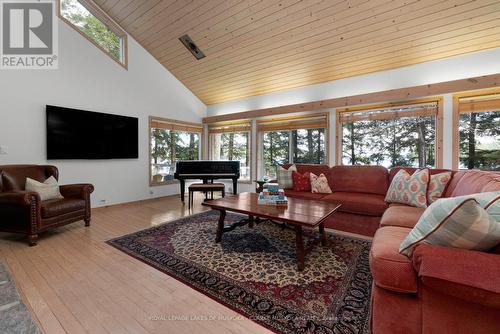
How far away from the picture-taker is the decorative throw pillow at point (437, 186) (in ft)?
8.58

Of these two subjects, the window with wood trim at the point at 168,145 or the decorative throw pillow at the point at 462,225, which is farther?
the window with wood trim at the point at 168,145

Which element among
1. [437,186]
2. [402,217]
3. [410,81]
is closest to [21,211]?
[402,217]

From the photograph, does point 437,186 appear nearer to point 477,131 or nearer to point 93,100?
Answer: point 477,131

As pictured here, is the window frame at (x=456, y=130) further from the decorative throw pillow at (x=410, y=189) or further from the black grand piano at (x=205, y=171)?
the black grand piano at (x=205, y=171)

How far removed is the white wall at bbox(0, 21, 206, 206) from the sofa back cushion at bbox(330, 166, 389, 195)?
394 centimetres

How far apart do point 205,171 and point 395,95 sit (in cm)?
395

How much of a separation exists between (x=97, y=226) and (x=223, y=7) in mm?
3818

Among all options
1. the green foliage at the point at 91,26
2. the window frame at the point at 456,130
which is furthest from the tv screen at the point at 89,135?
the window frame at the point at 456,130

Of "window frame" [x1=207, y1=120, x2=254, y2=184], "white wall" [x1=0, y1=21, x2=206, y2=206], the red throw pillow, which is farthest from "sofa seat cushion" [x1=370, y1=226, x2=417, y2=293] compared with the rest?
"white wall" [x1=0, y1=21, x2=206, y2=206]

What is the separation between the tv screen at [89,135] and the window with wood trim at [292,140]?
2.93 meters

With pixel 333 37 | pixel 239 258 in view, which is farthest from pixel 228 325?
pixel 333 37

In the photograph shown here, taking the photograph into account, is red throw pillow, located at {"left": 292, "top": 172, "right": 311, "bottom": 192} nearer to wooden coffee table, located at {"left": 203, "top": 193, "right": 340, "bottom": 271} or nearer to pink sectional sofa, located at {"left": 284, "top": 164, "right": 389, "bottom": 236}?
pink sectional sofa, located at {"left": 284, "top": 164, "right": 389, "bottom": 236}

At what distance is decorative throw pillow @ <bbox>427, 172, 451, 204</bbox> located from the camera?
262cm

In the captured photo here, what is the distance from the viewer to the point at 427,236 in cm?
111
